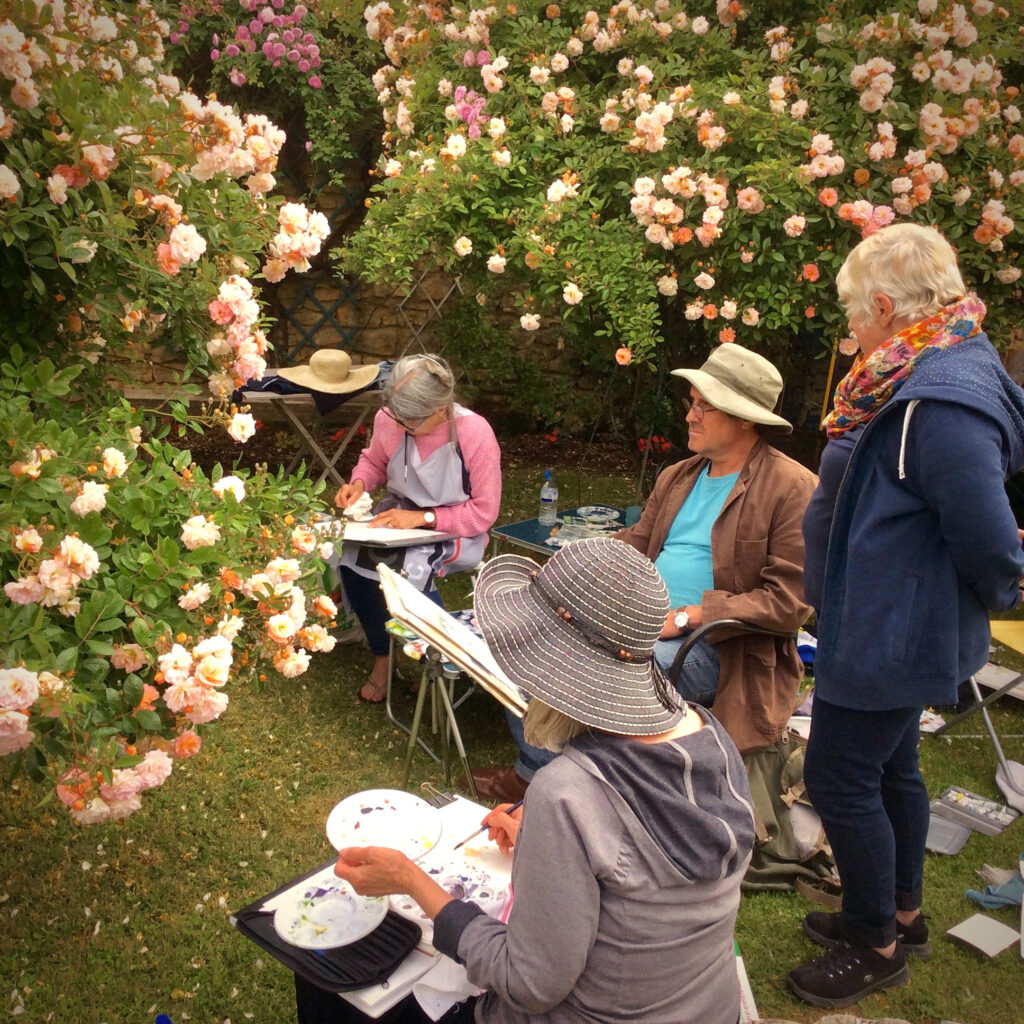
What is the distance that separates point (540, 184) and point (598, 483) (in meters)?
2.87

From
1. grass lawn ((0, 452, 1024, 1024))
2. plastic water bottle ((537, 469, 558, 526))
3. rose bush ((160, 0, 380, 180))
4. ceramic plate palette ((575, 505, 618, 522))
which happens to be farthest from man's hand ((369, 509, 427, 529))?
rose bush ((160, 0, 380, 180))

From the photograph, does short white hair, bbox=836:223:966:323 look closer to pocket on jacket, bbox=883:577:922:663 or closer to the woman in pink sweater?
pocket on jacket, bbox=883:577:922:663

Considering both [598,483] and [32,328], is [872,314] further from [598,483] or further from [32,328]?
[598,483]

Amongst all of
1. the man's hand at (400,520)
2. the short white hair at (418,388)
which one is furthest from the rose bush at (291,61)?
the man's hand at (400,520)

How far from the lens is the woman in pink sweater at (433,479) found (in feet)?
11.8

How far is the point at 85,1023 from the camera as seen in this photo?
7.73ft

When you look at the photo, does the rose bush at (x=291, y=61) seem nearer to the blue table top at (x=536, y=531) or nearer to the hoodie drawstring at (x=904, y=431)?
the blue table top at (x=536, y=531)

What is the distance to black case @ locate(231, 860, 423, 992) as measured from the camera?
5.18 feet

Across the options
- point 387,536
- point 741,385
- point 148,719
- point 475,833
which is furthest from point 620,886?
point 387,536

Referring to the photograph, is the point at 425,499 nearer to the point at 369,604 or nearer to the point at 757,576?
the point at 369,604

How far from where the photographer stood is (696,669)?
2.92 metres

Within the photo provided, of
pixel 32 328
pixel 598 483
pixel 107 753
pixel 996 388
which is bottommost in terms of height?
pixel 598 483

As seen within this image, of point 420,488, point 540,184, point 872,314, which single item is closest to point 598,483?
point 540,184

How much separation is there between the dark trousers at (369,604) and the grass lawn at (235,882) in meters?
0.29
